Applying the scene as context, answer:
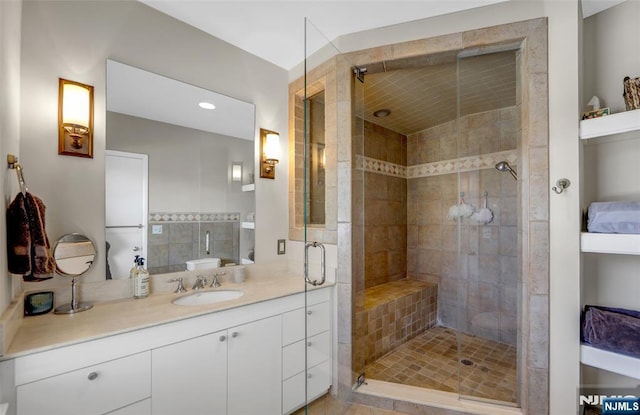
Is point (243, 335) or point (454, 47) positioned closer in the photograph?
point (243, 335)

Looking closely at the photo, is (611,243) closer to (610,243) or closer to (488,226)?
(610,243)

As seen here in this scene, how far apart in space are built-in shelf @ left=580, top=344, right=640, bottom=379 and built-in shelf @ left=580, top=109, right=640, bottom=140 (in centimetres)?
112

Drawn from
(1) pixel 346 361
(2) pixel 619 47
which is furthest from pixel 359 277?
(2) pixel 619 47

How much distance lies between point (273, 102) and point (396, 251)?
7.38 ft

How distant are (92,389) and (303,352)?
1122mm

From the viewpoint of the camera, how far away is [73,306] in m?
1.39

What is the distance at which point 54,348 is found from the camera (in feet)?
3.44

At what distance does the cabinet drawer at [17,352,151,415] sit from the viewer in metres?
1.02

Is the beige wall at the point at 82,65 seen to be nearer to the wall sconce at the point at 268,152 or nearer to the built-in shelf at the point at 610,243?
the wall sconce at the point at 268,152

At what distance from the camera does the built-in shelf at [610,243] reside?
4.35ft

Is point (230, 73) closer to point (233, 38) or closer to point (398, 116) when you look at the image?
point (233, 38)

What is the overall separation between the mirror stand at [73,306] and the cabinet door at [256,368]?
2.49 feet

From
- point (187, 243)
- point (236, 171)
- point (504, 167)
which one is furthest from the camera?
point (236, 171)

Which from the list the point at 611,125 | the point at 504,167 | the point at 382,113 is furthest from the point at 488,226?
the point at 382,113
